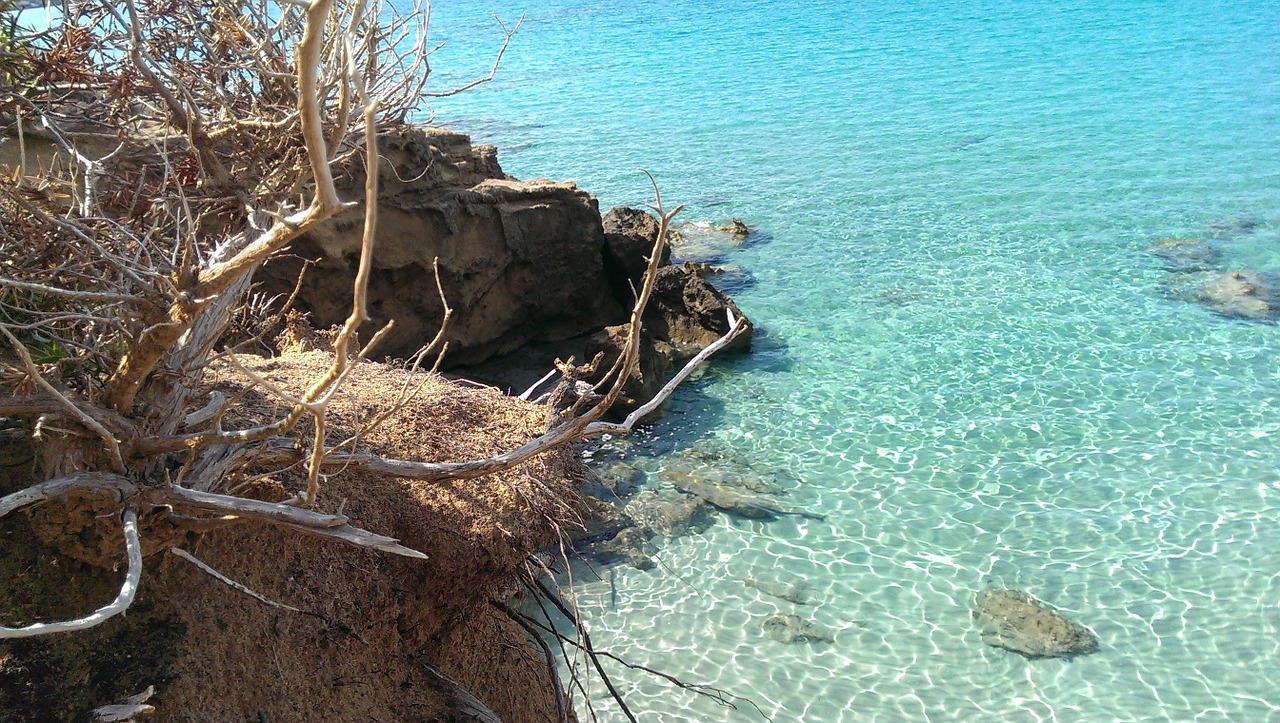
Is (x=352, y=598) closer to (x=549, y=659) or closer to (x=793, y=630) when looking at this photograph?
(x=549, y=659)

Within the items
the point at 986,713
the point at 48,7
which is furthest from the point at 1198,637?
the point at 48,7

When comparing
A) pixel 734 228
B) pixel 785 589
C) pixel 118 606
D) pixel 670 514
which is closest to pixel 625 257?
pixel 670 514

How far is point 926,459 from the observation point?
1052cm

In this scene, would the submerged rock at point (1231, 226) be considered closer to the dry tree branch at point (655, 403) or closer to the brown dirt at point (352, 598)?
the brown dirt at point (352, 598)

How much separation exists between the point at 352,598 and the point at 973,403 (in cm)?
828

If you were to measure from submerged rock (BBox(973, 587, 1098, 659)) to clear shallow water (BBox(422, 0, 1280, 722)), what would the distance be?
14 cm

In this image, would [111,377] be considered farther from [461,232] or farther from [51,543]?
[461,232]

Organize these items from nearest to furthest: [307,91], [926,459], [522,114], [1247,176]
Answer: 1. [307,91]
2. [926,459]
3. [1247,176]
4. [522,114]

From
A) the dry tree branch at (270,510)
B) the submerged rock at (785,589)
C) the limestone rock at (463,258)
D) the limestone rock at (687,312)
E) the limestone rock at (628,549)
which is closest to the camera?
the dry tree branch at (270,510)

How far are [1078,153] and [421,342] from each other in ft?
48.8

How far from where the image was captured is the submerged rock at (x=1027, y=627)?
312 inches

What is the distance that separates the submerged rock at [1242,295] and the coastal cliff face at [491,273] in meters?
6.23

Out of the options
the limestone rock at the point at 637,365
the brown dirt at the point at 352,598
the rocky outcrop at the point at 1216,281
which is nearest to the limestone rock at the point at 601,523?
the limestone rock at the point at 637,365

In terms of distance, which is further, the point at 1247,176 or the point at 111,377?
the point at 1247,176
